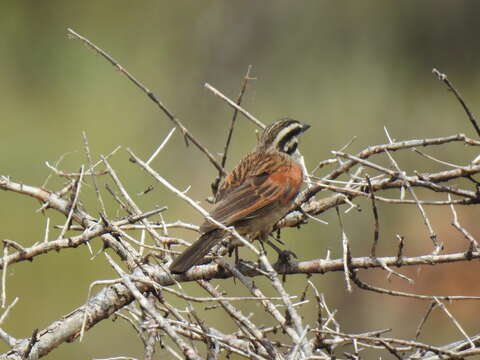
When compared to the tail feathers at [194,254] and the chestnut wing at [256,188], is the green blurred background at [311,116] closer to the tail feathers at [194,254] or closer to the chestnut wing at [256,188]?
the chestnut wing at [256,188]

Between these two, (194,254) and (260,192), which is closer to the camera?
(194,254)

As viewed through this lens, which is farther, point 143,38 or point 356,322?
point 143,38

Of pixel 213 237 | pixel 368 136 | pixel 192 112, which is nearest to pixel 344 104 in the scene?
pixel 368 136

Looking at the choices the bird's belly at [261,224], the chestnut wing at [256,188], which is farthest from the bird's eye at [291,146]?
the bird's belly at [261,224]

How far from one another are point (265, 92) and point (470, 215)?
13.5 feet

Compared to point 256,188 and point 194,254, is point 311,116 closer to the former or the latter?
point 256,188

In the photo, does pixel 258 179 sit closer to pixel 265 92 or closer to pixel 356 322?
pixel 356 322

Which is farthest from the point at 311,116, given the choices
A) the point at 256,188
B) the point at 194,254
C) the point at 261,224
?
the point at 194,254

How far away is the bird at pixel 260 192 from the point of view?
17.4 ft

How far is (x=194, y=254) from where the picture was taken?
4391mm

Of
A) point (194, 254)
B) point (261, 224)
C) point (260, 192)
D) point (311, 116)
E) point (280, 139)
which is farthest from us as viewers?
point (311, 116)

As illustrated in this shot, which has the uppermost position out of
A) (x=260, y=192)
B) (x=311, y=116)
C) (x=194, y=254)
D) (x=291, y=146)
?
(x=311, y=116)

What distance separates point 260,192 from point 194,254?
4.26 ft

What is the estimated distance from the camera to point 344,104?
507 inches
